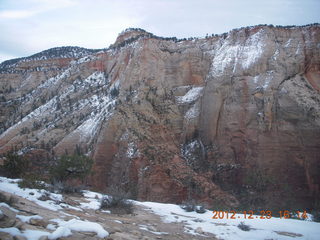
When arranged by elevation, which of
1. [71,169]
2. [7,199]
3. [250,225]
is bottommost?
[71,169]

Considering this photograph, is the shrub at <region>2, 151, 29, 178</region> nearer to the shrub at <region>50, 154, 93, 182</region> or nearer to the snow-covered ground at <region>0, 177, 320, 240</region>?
the shrub at <region>50, 154, 93, 182</region>

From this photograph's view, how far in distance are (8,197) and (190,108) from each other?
26.1 metres

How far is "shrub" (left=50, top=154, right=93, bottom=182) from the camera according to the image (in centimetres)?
1553

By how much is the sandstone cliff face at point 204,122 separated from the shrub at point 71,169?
5.10m

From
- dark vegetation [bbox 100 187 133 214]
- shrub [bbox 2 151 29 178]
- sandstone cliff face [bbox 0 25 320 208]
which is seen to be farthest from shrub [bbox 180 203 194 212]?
sandstone cliff face [bbox 0 25 320 208]

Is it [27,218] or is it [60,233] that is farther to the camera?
[27,218]

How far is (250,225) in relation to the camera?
8477 millimetres

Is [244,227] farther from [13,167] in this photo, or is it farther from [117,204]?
[13,167]

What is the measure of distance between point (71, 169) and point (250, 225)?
10212 millimetres

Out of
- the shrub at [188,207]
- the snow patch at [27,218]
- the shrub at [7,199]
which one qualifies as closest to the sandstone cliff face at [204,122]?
the shrub at [188,207]

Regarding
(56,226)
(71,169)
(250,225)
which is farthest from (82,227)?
(71,169)

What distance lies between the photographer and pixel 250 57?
31.1m

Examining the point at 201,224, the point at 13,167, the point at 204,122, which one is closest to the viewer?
the point at 201,224

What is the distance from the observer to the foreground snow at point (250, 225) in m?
7.60
